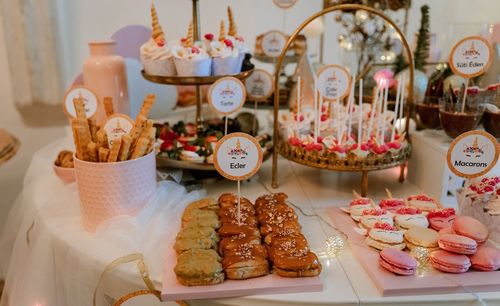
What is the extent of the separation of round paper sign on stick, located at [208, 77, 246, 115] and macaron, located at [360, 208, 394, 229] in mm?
434

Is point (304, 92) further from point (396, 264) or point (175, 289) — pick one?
point (175, 289)

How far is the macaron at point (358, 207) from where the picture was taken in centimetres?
111

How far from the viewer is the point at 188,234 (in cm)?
96

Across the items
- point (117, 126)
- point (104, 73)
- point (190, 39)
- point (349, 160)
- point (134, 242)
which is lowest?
point (134, 242)

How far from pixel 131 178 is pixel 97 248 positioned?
0.57 feet

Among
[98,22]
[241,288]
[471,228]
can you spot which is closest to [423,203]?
[471,228]

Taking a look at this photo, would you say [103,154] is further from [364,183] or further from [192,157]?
[364,183]

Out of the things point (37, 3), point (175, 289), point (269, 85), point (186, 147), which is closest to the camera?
point (175, 289)

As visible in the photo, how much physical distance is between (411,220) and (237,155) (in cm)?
43

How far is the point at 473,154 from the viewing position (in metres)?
0.99

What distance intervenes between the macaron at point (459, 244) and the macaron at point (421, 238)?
0.09 feet

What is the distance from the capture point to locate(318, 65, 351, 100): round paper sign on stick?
1.31 m

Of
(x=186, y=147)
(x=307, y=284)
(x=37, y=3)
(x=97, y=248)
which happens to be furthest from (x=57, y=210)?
(x=37, y=3)

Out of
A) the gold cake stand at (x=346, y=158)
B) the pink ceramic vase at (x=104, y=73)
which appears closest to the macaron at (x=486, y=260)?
the gold cake stand at (x=346, y=158)
